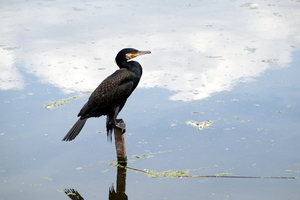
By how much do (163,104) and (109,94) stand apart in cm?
148

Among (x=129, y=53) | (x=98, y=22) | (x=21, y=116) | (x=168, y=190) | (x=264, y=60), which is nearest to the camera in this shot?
(x=168, y=190)

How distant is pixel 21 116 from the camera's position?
5801 mm

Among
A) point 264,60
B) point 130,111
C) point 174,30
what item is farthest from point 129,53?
point 174,30

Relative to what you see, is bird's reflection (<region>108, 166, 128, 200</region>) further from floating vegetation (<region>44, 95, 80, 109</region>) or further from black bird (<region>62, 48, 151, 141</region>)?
floating vegetation (<region>44, 95, 80, 109</region>)

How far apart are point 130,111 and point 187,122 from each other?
786 millimetres

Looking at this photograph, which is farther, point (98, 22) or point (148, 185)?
point (98, 22)

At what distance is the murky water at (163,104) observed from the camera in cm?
430

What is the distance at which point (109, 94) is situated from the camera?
4617 mm

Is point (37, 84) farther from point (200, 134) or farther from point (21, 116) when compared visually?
point (200, 134)

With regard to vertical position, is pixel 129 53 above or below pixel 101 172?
above

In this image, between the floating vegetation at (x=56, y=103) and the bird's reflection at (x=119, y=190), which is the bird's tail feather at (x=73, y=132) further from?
the floating vegetation at (x=56, y=103)

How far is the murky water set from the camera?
14.1 feet

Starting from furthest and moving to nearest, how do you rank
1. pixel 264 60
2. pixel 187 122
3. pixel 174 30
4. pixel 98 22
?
pixel 98 22 → pixel 174 30 → pixel 264 60 → pixel 187 122

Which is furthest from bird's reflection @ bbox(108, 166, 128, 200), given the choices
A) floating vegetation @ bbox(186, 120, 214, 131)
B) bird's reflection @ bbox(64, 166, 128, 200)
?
floating vegetation @ bbox(186, 120, 214, 131)
